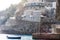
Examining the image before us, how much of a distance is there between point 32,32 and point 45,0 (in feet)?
1.31

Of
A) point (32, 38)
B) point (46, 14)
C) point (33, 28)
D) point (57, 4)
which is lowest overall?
point (32, 38)

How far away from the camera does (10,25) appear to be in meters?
1.28

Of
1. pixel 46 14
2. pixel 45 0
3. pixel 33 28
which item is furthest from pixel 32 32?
pixel 45 0

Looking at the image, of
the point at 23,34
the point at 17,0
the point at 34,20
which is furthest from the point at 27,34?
the point at 17,0

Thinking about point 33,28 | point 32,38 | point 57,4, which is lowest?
point 32,38

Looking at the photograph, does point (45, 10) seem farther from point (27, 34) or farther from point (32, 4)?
point (27, 34)

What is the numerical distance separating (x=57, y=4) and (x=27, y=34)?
19.1 inches

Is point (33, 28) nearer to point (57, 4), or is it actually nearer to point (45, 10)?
point (45, 10)

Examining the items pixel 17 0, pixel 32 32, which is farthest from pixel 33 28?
pixel 17 0

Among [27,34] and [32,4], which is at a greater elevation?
[32,4]

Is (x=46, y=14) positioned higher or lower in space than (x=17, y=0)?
lower

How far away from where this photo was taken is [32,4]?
1.28 meters

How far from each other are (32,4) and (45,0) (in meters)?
0.16

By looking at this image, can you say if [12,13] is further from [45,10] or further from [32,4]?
[45,10]
